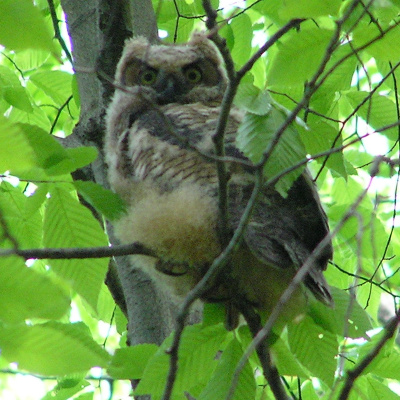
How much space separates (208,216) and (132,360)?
0.46 m

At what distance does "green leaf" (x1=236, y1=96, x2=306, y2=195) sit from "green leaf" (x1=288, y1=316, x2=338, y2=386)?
526mm

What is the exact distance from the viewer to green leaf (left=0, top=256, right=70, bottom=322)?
37.5 inches

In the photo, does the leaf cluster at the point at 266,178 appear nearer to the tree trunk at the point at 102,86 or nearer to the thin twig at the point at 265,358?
the thin twig at the point at 265,358

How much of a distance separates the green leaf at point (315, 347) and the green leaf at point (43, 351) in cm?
96

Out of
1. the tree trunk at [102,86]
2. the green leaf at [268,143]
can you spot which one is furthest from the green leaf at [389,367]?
the green leaf at [268,143]

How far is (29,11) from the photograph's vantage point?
2.91 ft

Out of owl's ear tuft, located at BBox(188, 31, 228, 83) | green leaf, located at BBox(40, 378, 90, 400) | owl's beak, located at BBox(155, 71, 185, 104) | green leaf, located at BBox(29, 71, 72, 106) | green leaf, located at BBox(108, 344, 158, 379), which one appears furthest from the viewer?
green leaf, located at BBox(29, 71, 72, 106)

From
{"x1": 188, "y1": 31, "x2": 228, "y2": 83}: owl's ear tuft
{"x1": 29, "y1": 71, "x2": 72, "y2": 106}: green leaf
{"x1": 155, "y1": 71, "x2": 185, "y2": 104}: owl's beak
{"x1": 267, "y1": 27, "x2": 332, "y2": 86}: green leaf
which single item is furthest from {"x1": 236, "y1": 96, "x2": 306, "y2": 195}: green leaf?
{"x1": 29, "y1": 71, "x2": 72, "y2": 106}: green leaf

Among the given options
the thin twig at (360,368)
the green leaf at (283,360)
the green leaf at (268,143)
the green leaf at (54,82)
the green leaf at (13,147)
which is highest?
the green leaf at (54,82)

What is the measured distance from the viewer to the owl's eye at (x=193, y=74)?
9.32 feet

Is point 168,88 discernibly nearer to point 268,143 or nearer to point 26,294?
point 268,143

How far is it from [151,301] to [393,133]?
1.08 metres

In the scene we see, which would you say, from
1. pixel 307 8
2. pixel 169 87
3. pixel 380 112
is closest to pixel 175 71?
pixel 169 87

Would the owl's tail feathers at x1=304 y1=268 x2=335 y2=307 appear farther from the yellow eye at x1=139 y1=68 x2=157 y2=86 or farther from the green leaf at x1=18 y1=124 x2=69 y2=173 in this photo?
the yellow eye at x1=139 y1=68 x2=157 y2=86
